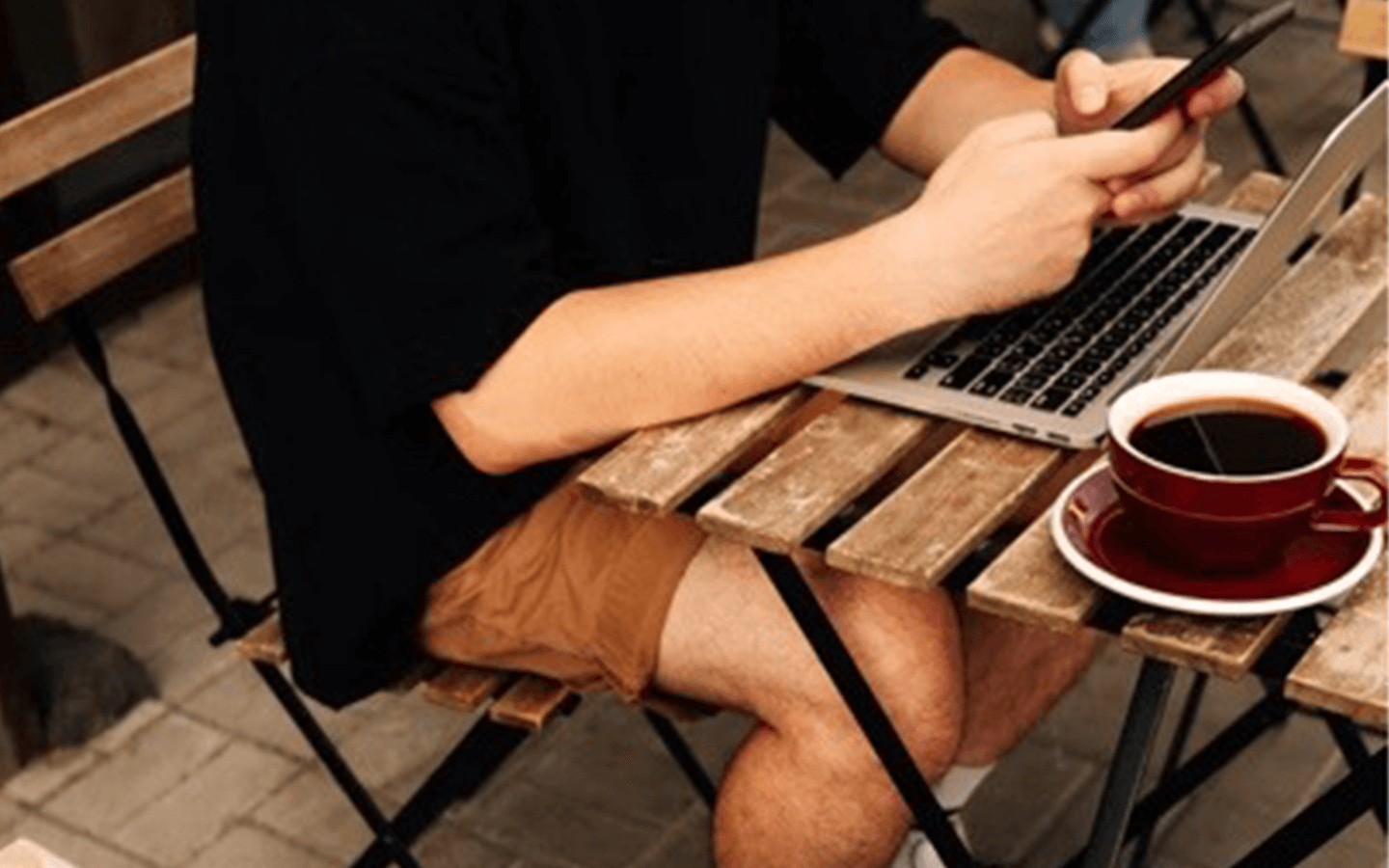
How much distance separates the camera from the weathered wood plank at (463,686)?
2535 mm

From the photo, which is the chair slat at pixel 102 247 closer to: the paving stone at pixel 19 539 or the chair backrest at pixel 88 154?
the chair backrest at pixel 88 154

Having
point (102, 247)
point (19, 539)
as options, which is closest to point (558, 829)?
point (102, 247)

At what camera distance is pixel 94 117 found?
2.77m

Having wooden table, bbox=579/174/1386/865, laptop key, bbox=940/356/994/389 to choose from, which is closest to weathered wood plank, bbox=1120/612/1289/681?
wooden table, bbox=579/174/1386/865

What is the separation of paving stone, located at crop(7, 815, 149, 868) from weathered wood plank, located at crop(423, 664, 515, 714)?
974 mm

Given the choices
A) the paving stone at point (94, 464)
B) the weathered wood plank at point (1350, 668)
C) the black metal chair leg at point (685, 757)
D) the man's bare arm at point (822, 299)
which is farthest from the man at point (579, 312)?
the paving stone at point (94, 464)

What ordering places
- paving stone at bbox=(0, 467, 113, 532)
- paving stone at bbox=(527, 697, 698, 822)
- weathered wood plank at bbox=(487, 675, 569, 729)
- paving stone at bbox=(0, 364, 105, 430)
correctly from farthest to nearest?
paving stone at bbox=(0, 364, 105, 430), paving stone at bbox=(0, 467, 113, 532), paving stone at bbox=(527, 697, 698, 822), weathered wood plank at bbox=(487, 675, 569, 729)

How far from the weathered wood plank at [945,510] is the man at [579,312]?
142 mm

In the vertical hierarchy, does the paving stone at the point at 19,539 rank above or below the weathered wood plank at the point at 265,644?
below

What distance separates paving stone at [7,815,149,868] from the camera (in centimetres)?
337

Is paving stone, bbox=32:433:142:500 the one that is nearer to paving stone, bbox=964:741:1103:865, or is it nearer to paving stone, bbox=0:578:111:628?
paving stone, bbox=0:578:111:628

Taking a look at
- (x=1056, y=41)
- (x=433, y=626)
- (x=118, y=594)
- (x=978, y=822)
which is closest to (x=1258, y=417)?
(x=433, y=626)

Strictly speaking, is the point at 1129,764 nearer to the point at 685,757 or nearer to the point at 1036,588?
the point at 1036,588

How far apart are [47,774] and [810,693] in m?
1.56
